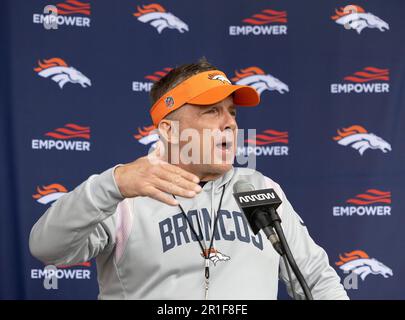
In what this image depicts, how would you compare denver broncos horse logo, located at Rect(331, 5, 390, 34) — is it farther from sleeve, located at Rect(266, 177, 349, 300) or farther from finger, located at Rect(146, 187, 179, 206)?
finger, located at Rect(146, 187, 179, 206)

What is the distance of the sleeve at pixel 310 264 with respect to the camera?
4.58ft

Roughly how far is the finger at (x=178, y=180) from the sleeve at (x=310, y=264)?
0.63 meters

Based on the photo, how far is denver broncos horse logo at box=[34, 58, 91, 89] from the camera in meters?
2.68

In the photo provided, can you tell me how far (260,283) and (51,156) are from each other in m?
1.58

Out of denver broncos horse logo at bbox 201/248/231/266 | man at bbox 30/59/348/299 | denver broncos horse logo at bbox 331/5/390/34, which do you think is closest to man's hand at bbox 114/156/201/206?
man at bbox 30/59/348/299

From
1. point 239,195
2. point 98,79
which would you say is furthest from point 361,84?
point 239,195

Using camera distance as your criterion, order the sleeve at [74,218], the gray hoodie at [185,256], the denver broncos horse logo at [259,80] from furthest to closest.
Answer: the denver broncos horse logo at [259,80], the gray hoodie at [185,256], the sleeve at [74,218]

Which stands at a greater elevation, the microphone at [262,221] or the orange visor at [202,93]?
the orange visor at [202,93]

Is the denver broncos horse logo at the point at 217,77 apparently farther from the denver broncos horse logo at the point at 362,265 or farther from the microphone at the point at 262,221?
the denver broncos horse logo at the point at 362,265

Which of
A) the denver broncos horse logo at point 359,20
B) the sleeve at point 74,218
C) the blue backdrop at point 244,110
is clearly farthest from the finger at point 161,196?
the denver broncos horse logo at point 359,20

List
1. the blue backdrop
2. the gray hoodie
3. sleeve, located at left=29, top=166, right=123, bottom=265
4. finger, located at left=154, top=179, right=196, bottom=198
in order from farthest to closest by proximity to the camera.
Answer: the blue backdrop < the gray hoodie < sleeve, located at left=29, top=166, right=123, bottom=265 < finger, located at left=154, top=179, right=196, bottom=198

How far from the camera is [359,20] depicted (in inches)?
109


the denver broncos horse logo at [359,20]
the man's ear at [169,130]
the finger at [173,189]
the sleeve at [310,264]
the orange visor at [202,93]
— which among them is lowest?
the sleeve at [310,264]
